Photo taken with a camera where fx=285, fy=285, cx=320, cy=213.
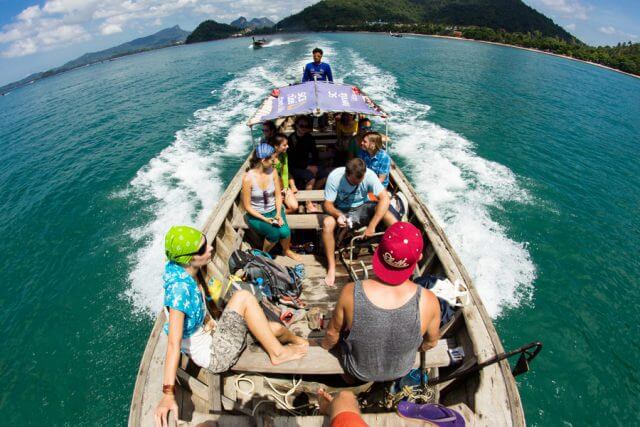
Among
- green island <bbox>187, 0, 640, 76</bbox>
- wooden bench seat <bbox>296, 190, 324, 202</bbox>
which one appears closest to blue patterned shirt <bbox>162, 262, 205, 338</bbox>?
wooden bench seat <bbox>296, 190, 324, 202</bbox>

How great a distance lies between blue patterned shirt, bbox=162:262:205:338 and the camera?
2.30 m

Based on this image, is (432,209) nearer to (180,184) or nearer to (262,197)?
(262,197)

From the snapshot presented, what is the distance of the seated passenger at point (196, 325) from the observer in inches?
89.2

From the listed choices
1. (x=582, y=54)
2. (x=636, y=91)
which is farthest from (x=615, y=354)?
(x=582, y=54)

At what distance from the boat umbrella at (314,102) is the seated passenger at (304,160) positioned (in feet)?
1.23

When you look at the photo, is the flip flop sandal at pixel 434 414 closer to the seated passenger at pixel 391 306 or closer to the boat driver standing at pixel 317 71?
the seated passenger at pixel 391 306

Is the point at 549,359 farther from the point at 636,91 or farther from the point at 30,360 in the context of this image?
the point at 636,91

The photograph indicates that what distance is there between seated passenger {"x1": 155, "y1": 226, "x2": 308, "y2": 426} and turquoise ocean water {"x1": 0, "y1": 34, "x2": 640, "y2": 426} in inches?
153

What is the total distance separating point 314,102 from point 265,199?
2.70 meters

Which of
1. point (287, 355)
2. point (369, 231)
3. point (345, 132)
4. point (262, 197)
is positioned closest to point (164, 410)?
point (287, 355)

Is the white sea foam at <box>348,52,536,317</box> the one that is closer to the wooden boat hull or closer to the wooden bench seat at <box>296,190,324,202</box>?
the wooden boat hull

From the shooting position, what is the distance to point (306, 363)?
8.86 feet

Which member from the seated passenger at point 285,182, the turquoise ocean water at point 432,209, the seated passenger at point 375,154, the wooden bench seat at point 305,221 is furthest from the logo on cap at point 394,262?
the turquoise ocean water at point 432,209

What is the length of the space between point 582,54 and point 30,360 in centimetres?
8067
